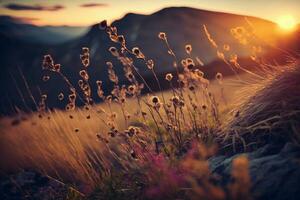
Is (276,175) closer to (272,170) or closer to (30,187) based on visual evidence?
(272,170)

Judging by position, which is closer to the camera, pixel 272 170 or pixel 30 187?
pixel 272 170

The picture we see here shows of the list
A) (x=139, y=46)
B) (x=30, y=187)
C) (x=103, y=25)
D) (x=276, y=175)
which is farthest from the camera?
(x=139, y=46)

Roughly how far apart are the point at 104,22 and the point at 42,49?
1774 cm

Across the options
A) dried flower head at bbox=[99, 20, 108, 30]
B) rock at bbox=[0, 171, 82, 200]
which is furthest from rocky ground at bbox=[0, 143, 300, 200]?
rock at bbox=[0, 171, 82, 200]

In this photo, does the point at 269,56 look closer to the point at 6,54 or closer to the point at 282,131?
the point at 282,131

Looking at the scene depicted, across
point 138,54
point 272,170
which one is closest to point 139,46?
point 138,54

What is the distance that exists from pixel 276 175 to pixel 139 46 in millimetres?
15417

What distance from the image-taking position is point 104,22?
4.44 metres

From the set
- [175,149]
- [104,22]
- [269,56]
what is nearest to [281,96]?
[175,149]

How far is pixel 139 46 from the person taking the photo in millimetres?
18031

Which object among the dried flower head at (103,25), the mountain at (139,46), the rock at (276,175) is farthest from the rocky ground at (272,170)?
the mountain at (139,46)

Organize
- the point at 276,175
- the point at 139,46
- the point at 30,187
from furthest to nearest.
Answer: the point at 139,46 < the point at 30,187 < the point at 276,175

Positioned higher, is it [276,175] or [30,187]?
[276,175]

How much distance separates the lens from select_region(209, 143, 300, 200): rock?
9.02 feet
